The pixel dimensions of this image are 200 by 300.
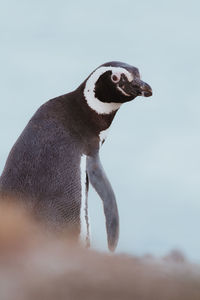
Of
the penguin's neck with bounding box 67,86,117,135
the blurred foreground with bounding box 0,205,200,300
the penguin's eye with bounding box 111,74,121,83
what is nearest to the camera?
the blurred foreground with bounding box 0,205,200,300

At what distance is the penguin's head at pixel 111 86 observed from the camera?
277 inches

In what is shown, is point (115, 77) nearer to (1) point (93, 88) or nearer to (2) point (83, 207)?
(1) point (93, 88)

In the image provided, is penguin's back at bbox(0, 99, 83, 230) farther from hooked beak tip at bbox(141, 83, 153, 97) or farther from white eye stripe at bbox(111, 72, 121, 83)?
hooked beak tip at bbox(141, 83, 153, 97)

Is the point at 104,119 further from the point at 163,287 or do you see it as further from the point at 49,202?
the point at 163,287

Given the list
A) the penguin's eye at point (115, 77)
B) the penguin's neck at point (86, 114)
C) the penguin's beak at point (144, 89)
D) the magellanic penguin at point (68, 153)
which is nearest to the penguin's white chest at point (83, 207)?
the magellanic penguin at point (68, 153)

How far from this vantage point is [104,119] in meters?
7.10

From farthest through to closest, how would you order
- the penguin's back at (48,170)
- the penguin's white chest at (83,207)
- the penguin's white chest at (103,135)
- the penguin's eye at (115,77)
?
the penguin's eye at (115,77) < the penguin's white chest at (103,135) < the penguin's white chest at (83,207) < the penguin's back at (48,170)

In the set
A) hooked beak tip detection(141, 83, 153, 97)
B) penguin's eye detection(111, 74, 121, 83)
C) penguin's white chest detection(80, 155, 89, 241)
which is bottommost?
penguin's white chest detection(80, 155, 89, 241)

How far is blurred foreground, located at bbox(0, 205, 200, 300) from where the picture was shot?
2273 mm

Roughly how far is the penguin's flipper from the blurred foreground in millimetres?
3535

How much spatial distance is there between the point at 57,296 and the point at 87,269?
9.3 inches

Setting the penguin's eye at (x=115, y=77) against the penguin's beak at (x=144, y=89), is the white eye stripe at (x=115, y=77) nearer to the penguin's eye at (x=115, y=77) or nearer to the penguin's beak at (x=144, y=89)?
the penguin's eye at (x=115, y=77)

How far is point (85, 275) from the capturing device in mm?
2361

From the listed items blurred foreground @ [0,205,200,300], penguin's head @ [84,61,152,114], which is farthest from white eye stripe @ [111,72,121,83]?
blurred foreground @ [0,205,200,300]
